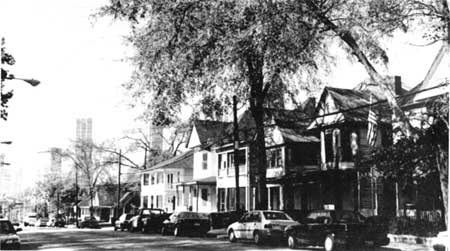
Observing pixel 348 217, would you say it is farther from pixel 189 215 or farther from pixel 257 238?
pixel 189 215

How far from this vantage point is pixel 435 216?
84.5 feet

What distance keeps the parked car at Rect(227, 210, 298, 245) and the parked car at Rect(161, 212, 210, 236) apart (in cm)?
636

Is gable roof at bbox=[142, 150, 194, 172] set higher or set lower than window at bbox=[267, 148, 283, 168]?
higher

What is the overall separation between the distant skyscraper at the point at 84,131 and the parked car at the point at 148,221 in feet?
116

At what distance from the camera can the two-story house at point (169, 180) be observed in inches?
2480

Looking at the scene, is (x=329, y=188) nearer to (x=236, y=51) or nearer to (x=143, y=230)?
(x=143, y=230)

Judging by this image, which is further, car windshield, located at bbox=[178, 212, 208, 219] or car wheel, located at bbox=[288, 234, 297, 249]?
car windshield, located at bbox=[178, 212, 208, 219]

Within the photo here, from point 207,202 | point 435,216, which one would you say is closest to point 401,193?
point 435,216

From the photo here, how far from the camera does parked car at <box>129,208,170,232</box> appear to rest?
3684cm

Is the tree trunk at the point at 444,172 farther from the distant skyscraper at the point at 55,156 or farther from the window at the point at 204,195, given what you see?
the distant skyscraper at the point at 55,156

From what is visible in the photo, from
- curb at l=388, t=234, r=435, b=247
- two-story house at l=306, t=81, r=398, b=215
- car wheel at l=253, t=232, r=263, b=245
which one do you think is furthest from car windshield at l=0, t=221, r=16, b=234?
two-story house at l=306, t=81, r=398, b=215

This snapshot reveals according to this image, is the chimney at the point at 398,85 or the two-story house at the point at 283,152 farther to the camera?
the two-story house at the point at 283,152

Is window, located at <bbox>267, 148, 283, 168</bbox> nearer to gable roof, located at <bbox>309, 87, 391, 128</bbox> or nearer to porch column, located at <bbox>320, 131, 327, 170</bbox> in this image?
gable roof, located at <bbox>309, 87, 391, 128</bbox>

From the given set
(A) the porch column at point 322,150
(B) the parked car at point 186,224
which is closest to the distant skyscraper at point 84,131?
(A) the porch column at point 322,150
